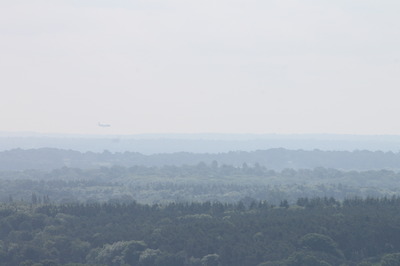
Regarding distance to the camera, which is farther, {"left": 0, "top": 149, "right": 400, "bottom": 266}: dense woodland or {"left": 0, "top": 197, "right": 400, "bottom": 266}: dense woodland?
{"left": 0, "top": 149, "right": 400, "bottom": 266}: dense woodland

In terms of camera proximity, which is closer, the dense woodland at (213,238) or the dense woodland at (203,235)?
the dense woodland at (213,238)

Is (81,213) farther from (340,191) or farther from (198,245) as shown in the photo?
(340,191)

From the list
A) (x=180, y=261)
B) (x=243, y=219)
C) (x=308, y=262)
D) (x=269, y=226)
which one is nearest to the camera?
(x=308, y=262)

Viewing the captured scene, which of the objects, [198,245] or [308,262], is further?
[198,245]

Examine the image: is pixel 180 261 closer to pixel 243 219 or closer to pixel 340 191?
pixel 243 219

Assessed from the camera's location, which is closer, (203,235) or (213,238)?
(213,238)

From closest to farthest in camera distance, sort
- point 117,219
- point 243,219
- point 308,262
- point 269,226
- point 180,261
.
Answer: point 308,262 → point 180,261 → point 269,226 → point 243,219 → point 117,219

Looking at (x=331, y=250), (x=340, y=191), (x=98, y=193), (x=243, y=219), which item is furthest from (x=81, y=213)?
(x=340, y=191)
